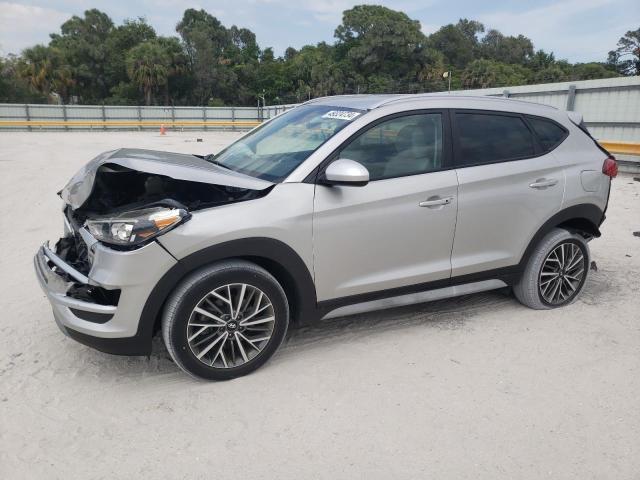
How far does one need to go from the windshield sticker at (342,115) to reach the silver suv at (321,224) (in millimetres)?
37

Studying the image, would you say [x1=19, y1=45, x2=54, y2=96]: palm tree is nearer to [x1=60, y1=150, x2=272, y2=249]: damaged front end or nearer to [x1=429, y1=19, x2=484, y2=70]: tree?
[x1=60, y1=150, x2=272, y2=249]: damaged front end

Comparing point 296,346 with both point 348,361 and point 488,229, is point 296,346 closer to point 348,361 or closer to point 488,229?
point 348,361

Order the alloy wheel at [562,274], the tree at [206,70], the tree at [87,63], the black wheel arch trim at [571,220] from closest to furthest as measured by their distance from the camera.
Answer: the black wheel arch trim at [571,220]
the alloy wheel at [562,274]
the tree at [87,63]
the tree at [206,70]

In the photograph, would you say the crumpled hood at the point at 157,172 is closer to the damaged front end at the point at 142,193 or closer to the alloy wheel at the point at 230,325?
the damaged front end at the point at 142,193

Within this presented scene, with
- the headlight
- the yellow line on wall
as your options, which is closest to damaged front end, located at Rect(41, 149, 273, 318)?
the headlight

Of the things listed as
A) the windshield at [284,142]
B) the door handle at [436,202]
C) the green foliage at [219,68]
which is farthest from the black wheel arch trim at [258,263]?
the green foliage at [219,68]

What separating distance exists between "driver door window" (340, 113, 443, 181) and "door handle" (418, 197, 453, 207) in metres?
0.22

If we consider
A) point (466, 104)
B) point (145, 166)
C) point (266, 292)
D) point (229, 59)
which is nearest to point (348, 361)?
point (266, 292)

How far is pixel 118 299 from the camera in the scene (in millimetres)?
3014

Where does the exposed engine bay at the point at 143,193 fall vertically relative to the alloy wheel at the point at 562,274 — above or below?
above

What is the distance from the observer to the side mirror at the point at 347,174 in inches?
127

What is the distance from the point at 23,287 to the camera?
16.4 ft

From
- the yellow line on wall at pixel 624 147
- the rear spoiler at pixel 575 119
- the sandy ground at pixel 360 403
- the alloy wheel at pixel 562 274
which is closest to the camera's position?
the sandy ground at pixel 360 403

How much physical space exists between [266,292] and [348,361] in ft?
2.63
